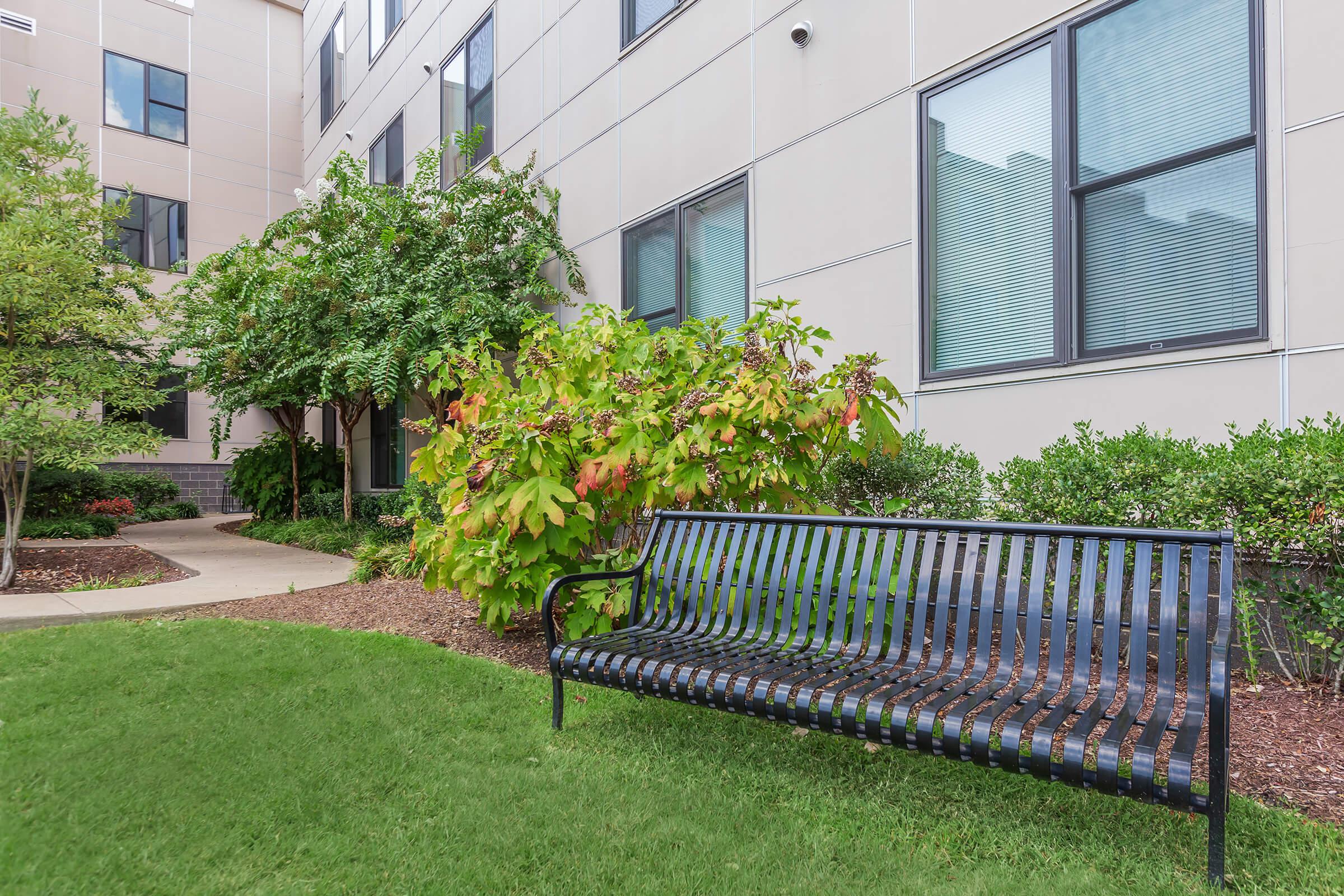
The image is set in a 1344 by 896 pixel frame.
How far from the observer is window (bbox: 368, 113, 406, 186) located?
1386cm

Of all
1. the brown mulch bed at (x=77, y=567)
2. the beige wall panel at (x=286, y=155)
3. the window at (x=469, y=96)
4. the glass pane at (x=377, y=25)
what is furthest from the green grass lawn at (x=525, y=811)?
the beige wall panel at (x=286, y=155)

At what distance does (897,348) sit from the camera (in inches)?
226

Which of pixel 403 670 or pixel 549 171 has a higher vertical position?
pixel 549 171

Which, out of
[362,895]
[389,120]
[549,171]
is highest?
[389,120]

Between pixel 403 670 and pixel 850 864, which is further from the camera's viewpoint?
pixel 403 670

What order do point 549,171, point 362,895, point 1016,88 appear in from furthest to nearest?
1. point 549,171
2. point 1016,88
3. point 362,895

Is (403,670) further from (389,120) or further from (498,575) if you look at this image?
(389,120)

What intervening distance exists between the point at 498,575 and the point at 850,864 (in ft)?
8.82

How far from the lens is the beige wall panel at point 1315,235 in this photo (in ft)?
12.2

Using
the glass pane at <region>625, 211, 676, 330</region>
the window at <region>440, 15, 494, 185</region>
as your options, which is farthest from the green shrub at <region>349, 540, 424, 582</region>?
the window at <region>440, 15, 494, 185</region>

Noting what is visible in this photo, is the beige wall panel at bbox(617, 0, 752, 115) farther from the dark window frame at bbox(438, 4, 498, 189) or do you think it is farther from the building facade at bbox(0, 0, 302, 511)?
the building facade at bbox(0, 0, 302, 511)

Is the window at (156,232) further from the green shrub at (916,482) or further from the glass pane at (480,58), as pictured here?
the green shrub at (916,482)

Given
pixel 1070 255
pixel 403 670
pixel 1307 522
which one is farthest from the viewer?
pixel 1070 255

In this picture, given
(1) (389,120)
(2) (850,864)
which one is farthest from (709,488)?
(1) (389,120)
